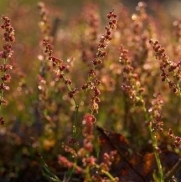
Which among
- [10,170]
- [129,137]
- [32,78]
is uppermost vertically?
[32,78]

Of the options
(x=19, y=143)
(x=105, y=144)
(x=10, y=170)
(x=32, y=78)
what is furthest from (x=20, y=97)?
(x=105, y=144)

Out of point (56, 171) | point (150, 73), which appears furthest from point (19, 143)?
point (150, 73)

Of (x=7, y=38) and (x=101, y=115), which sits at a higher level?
(x=101, y=115)

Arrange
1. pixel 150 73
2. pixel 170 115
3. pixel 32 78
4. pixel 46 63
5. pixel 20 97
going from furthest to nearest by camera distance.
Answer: pixel 32 78 < pixel 20 97 < pixel 170 115 < pixel 150 73 < pixel 46 63

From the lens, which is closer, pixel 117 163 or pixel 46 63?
pixel 117 163

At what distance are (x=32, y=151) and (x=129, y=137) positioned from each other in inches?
21.4

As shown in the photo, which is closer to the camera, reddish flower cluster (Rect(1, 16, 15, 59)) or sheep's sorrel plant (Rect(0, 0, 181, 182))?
reddish flower cluster (Rect(1, 16, 15, 59))

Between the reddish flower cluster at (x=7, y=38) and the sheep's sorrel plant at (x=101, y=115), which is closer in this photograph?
the reddish flower cluster at (x=7, y=38)

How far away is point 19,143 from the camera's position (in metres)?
2.79

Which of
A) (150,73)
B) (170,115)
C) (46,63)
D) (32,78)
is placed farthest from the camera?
(32,78)

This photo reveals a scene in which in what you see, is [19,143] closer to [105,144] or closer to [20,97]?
[105,144]

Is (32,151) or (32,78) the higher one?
(32,78)

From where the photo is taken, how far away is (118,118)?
3.21 metres

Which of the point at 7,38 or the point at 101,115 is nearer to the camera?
the point at 7,38
